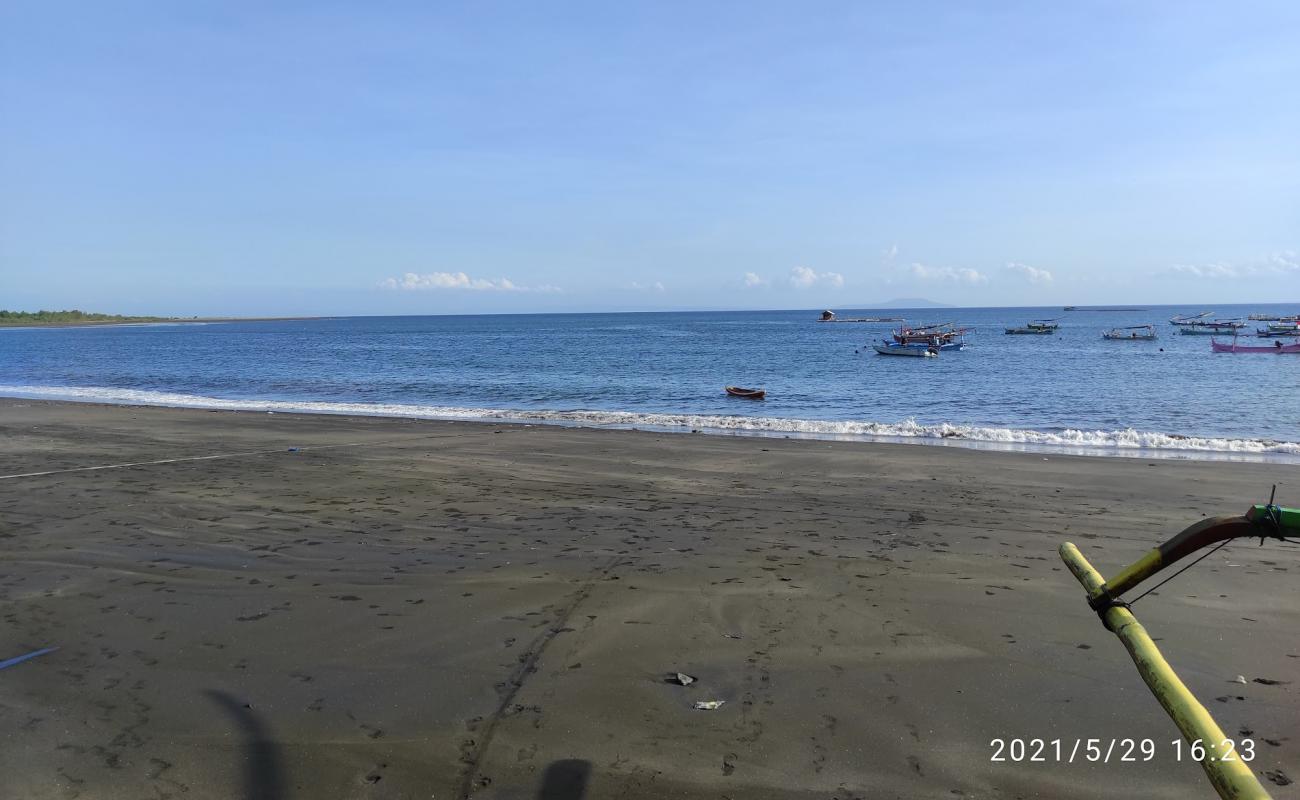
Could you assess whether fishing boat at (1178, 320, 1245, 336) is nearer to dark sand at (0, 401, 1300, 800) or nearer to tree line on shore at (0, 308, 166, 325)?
dark sand at (0, 401, 1300, 800)

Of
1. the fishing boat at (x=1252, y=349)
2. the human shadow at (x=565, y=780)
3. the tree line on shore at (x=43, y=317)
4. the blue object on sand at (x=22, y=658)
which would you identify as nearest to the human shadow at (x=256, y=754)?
the human shadow at (x=565, y=780)

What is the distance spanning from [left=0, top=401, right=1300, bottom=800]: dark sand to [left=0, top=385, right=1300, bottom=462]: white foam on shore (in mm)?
6671

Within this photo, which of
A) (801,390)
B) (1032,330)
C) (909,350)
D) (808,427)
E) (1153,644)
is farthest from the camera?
(1032,330)

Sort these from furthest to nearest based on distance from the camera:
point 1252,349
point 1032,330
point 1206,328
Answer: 1. point 1032,330
2. point 1206,328
3. point 1252,349

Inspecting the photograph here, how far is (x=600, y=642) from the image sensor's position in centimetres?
567

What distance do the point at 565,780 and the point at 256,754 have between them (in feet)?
5.81

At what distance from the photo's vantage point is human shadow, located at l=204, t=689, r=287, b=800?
395 centimetres

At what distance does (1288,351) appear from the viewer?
192ft

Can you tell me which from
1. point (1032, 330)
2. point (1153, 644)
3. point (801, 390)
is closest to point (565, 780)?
point (1153, 644)

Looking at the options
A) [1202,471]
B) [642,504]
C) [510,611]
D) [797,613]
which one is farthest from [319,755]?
[1202,471]

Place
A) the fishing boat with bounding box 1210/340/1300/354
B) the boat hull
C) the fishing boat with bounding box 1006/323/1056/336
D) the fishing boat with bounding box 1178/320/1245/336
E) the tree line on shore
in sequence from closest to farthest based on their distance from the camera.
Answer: the boat hull < the fishing boat with bounding box 1210/340/1300/354 < the fishing boat with bounding box 1178/320/1245/336 < the fishing boat with bounding box 1006/323/1056/336 < the tree line on shore

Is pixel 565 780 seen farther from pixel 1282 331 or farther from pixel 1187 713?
pixel 1282 331

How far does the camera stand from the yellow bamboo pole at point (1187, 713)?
7.13ft

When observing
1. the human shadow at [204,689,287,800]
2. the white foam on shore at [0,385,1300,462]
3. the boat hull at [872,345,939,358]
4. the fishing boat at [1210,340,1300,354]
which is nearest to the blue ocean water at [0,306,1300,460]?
the white foam on shore at [0,385,1300,462]
